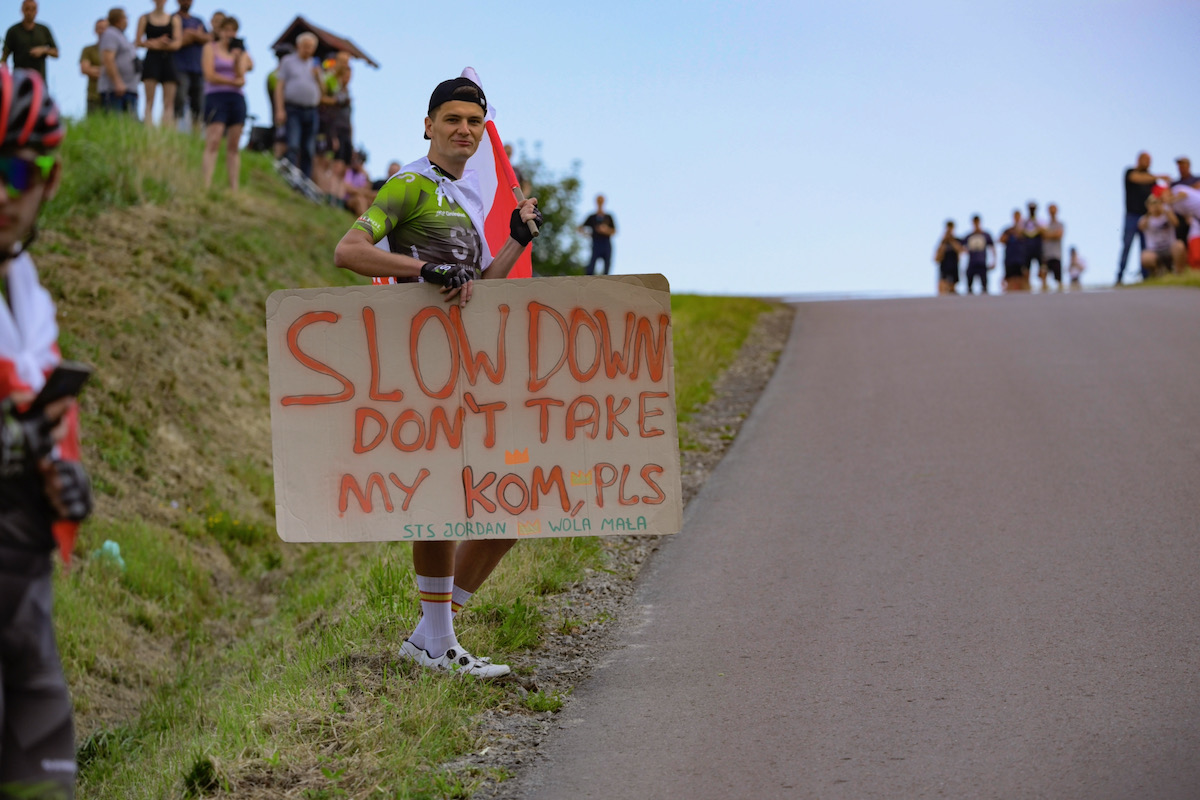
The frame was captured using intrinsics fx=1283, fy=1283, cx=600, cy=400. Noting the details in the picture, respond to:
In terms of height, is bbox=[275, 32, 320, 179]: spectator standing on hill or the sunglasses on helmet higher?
bbox=[275, 32, 320, 179]: spectator standing on hill

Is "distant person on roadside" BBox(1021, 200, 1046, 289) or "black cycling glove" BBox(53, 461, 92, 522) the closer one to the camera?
"black cycling glove" BBox(53, 461, 92, 522)

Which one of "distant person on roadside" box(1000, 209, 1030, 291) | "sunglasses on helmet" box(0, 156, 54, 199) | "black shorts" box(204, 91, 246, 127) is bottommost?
"sunglasses on helmet" box(0, 156, 54, 199)

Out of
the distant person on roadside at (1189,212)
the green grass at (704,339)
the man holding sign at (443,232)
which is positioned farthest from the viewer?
the distant person on roadside at (1189,212)

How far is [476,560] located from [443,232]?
1.38 metres

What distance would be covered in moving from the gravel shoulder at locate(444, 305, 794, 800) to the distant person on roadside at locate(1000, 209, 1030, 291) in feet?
58.4

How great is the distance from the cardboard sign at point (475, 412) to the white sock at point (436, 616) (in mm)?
238

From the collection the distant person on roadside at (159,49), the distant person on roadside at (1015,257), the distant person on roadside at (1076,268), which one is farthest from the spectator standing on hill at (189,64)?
the distant person on roadside at (1076,268)

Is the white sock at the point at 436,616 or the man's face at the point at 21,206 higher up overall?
the man's face at the point at 21,206

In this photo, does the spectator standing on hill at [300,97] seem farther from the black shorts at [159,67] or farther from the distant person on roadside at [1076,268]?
the distant person on roadside at [1076,268]

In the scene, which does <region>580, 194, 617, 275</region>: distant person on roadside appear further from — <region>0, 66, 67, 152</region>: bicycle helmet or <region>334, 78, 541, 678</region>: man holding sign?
<region>0, 66, 67, 152</region>: bicycle helmet

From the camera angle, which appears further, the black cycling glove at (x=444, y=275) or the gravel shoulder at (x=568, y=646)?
the black cycling glove at (x=444, y=275)

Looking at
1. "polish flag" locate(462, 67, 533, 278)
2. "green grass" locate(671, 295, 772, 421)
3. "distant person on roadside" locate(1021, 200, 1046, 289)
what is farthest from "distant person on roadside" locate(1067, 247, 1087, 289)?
"polish flag" locate(462, 67, 533, 278)

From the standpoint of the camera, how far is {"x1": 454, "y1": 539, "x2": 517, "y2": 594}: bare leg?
541 cm

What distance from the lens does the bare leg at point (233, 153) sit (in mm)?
15777
